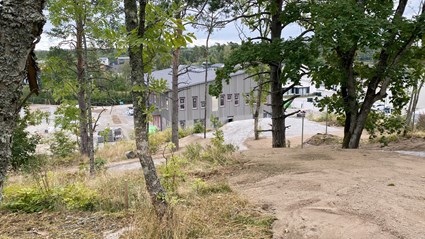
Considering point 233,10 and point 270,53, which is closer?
point 270,53

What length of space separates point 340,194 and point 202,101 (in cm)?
2629

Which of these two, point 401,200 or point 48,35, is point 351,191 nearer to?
point 401,200

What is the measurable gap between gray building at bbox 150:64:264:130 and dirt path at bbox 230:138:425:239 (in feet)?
72.0

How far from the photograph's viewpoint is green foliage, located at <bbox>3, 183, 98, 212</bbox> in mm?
3818

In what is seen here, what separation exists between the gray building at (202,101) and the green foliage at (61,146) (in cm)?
1206

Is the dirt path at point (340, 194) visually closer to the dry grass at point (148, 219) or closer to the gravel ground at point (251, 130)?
the dry grass at point (148, 219)

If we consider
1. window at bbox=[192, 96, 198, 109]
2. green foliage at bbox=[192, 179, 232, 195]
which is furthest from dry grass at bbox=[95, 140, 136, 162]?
window at bbox=[192, 96, 198, 109]

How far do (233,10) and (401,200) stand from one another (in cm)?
813

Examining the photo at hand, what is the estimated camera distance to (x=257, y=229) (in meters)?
3.09

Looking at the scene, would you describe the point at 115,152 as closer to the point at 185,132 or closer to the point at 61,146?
the point at 61,146

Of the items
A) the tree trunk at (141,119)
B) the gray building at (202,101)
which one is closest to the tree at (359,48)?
the tree trunk at (141,119)

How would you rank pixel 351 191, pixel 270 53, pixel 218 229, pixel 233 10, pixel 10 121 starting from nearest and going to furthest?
pixel 10 121 → pixel 218 229 → pixel 351 191 → pixel 270 53 → pixel 233 10

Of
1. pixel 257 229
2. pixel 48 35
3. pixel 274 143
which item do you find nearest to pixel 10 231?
pixel 257 229

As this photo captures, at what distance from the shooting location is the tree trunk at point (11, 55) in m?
1.21
